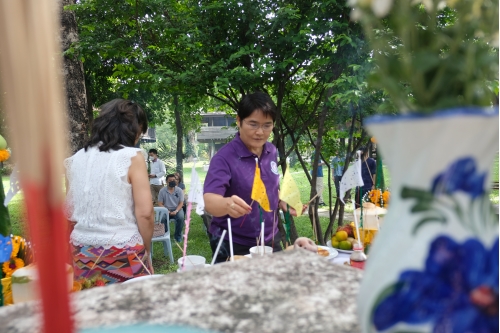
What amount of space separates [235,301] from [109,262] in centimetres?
136

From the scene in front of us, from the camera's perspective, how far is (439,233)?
419 mm

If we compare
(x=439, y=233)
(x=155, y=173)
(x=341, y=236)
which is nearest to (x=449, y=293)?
(x=439, y=233)

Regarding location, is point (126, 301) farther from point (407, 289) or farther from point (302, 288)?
point (407, 289)

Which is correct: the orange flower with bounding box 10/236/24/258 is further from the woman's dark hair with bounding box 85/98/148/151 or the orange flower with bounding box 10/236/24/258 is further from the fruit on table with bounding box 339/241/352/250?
the fruit on table with bounding box 339/241/352/250

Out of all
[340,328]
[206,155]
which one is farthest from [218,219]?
[206,155]

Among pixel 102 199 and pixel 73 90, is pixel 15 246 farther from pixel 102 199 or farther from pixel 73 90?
pixel 73 90

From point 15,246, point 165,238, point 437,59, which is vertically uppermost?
point 437,59

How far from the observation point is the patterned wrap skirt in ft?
6.17

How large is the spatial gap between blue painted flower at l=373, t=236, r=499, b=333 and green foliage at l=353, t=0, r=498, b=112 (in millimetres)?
149

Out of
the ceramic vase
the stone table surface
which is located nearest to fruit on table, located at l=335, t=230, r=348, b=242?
the stone table surface

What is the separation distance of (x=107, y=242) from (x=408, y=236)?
168cm

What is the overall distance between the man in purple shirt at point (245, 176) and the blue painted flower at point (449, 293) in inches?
64.7

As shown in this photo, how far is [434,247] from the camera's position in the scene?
16.4 inches

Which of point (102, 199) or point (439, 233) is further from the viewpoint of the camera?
point (102, 199)
